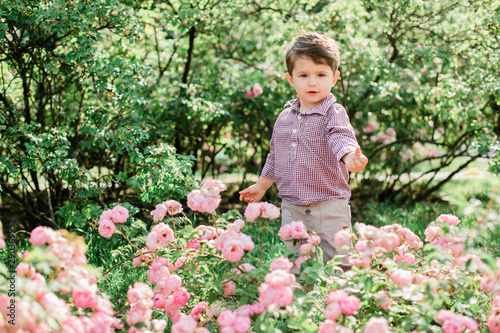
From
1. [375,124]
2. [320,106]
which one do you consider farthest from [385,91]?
[320,106]

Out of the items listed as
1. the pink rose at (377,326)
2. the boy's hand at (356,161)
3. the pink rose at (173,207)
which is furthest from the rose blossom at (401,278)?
the pink rose at (173,207)

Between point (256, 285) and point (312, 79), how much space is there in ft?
3.49

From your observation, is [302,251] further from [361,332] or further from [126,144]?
[126,144]

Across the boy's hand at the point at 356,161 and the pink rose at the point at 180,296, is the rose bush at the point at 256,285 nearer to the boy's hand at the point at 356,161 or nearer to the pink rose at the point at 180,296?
the pink rose at the point at 180,296

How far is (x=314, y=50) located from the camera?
2.33 m

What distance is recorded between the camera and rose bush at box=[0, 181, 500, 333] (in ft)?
4.65

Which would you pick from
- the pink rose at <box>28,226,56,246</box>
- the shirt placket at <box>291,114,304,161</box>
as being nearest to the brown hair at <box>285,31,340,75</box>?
the shirt placket at <box>291,114,304,161</box>

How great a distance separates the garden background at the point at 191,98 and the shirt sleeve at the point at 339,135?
31.6 inches

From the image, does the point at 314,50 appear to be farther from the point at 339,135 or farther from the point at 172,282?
the point at 172,282

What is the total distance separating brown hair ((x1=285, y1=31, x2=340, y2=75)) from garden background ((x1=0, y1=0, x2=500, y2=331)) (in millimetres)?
982

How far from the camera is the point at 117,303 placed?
230 cm

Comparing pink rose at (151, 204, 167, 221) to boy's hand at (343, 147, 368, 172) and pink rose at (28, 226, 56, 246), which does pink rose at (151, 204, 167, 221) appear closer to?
pink rose at (28, 226, 56, 246)

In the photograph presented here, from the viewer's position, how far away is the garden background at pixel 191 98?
295 centimetres

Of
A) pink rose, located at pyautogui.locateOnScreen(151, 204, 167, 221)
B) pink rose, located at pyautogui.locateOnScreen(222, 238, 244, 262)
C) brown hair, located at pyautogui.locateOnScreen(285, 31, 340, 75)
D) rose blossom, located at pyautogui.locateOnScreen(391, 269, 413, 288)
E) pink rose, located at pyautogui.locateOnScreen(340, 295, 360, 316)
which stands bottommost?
pink rose, located at pyautogui.locateOnScreen(340, 295, 360, 316)
